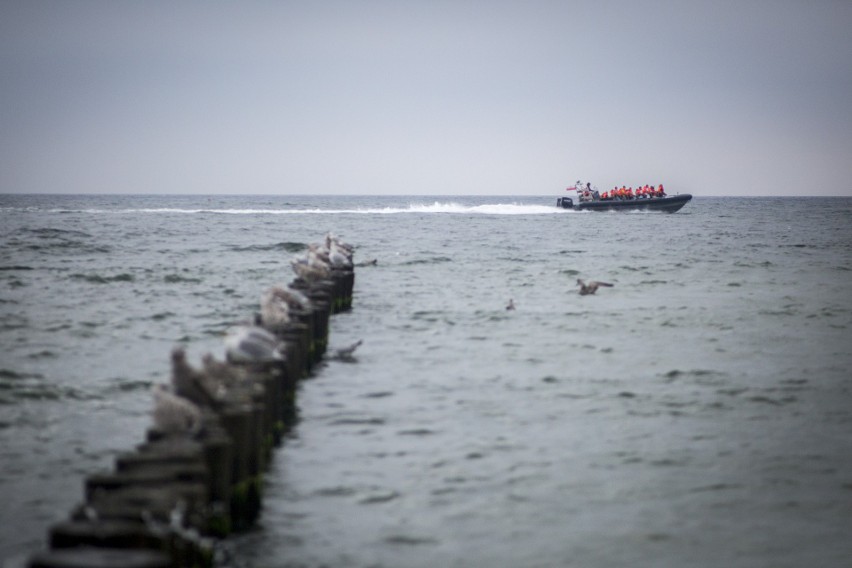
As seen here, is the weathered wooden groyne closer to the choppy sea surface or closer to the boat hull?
the choppy sea surface

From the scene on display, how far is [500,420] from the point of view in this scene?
37.3ft

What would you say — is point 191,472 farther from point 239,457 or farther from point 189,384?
point 189,384

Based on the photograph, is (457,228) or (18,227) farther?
(457,228)

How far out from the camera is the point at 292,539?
298 inches

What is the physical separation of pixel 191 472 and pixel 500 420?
562cm

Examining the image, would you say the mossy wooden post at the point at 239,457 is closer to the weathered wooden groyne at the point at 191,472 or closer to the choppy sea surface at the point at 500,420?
the weathered wooden groyne at the point at 191,472

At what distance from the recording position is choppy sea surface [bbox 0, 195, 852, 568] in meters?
7.74

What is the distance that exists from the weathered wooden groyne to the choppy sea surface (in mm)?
416

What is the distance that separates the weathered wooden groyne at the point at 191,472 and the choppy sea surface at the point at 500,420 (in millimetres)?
416

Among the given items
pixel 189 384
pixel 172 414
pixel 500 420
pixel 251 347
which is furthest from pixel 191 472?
pixel 500 420

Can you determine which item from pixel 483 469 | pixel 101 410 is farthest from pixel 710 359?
pixel 101 410

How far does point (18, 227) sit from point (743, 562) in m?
56.3

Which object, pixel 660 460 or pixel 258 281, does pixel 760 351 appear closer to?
pixel 660 460

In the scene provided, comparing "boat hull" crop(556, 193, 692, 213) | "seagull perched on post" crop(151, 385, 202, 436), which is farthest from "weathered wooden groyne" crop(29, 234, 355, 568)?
"boat hull" crop(556, 193, 692, 213)
